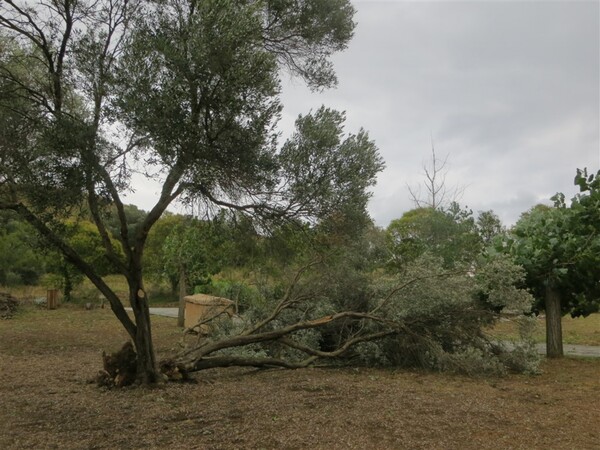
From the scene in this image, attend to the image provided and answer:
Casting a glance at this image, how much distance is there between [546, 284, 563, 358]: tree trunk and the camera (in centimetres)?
1037

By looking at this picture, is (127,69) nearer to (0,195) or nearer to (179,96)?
(179,96)

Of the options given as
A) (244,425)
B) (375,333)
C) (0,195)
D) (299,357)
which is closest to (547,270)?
(375,333)

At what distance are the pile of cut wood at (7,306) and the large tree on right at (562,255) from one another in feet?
52.4

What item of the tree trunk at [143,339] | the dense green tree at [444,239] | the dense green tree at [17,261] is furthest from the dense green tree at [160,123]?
the dense green tree at [17,261]

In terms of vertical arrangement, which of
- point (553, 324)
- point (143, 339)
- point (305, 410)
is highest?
point (553, 324)

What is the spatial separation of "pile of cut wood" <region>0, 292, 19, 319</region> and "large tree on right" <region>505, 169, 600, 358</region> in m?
16.0

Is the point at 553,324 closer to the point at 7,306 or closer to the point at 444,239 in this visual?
the point at 444,239

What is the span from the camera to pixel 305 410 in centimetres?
612

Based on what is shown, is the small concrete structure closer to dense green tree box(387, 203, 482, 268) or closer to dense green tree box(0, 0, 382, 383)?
dense green tree box(0, 0, 382, 383)

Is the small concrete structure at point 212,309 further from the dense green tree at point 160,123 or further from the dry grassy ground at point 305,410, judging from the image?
the dense green tree at point 160,123

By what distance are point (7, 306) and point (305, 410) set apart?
52.7 ft

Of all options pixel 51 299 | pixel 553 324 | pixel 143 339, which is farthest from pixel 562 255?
pixel 51 299

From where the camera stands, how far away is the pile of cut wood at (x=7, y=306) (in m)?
18.3

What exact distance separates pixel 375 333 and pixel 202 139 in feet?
16.0
